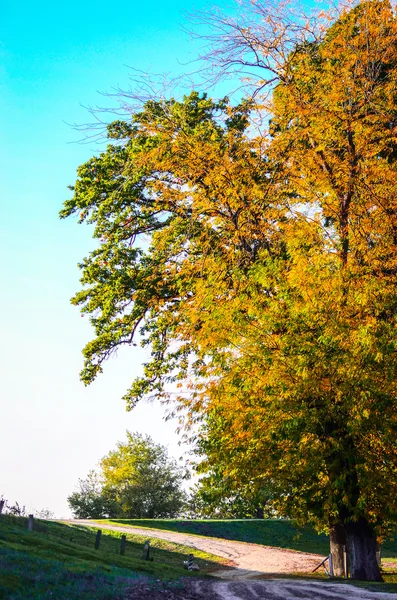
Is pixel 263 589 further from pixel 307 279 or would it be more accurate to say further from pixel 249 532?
pixel 249 532

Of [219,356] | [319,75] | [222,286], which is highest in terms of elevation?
[319,75]

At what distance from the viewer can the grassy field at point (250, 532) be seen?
43.9 metres

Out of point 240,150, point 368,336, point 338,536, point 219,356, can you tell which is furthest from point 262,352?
point 338,536

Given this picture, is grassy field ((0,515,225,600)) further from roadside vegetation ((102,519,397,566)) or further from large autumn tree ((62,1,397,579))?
roadside vegetation ((102,519,397,566))

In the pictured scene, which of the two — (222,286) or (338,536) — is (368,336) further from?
(338,536)

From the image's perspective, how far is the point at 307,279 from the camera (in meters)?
14.5

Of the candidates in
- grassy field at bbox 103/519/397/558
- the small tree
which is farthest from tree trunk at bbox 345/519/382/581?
the small tree

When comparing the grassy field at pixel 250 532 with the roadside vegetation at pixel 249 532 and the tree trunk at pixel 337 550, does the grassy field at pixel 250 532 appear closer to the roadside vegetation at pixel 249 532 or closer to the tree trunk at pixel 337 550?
the roadside vegetation at pixel 249 532

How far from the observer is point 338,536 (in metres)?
22.6

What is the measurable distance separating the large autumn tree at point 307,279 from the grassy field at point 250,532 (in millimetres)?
28509

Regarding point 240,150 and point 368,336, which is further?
point 240,150

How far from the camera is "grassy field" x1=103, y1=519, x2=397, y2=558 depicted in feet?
144

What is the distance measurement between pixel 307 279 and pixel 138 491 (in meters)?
52.5

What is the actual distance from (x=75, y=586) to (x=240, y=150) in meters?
11.8
